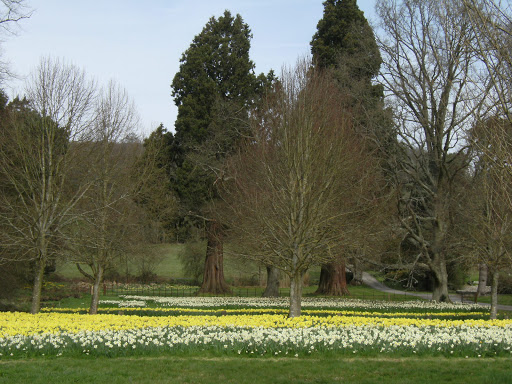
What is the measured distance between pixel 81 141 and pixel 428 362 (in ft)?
40.9

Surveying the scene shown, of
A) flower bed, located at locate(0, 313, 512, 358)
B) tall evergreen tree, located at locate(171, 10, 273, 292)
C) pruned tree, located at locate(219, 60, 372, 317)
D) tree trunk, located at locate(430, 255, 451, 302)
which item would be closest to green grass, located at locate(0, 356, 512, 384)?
flower bed, located at locate(0, 313, 512, 358)

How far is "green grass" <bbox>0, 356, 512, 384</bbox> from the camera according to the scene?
7645mm

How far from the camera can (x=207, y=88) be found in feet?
110

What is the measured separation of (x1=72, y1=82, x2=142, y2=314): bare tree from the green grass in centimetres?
875

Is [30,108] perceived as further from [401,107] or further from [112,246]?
[401,107]

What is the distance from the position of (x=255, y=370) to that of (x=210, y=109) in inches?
1039

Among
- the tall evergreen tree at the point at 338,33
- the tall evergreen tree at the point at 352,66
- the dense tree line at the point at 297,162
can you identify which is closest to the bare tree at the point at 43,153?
the dense tree line at the point at 297,162

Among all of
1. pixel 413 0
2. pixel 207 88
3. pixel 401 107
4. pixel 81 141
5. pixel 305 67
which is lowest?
pixel 81 141

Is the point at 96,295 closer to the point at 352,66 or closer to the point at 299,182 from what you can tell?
the point at 299,182

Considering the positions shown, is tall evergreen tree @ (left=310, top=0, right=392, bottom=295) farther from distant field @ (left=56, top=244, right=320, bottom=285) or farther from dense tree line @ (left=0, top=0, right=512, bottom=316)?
distant field @ (left=56, top=244, right=320, bottom=285)

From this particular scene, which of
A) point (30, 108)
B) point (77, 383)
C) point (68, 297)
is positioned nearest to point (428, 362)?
point (77, 383)

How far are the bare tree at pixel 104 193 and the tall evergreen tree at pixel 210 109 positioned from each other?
10806 millimetres

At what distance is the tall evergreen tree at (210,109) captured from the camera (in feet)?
104

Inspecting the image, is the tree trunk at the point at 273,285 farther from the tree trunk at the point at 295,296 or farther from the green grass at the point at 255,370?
the green grass at the point at 255,370
